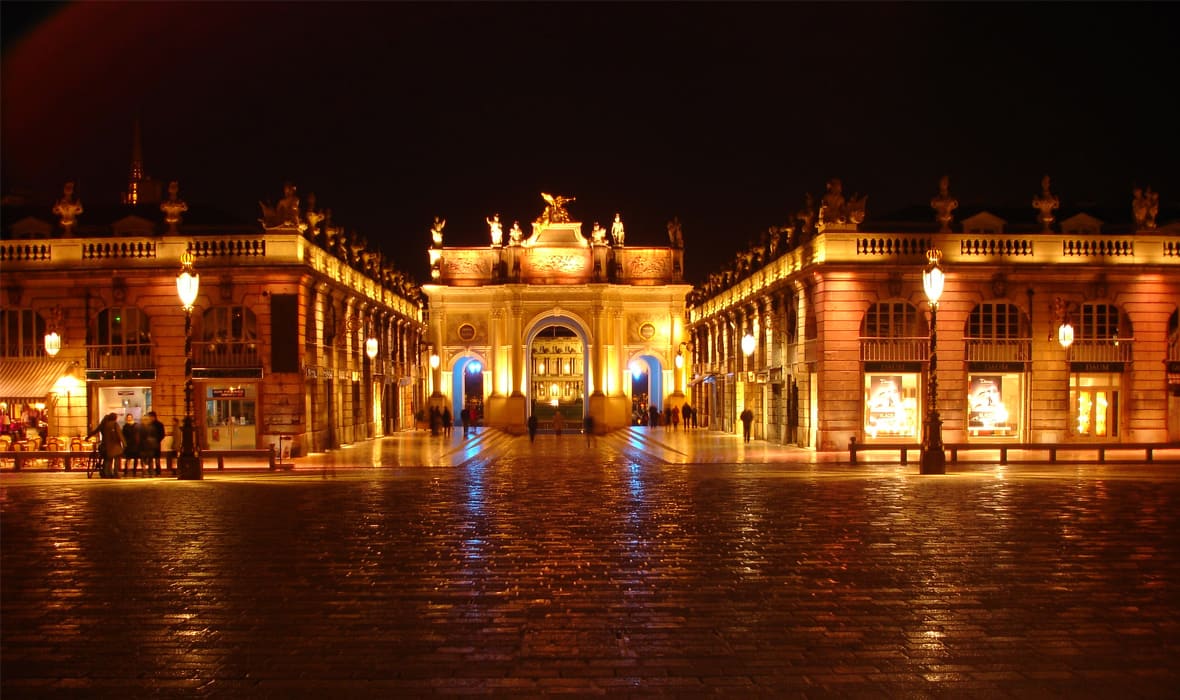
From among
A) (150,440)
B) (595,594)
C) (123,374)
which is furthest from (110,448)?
(595,594)

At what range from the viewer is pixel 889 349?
3466 centimetres

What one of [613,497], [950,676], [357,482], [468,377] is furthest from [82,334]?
→ [468,377]

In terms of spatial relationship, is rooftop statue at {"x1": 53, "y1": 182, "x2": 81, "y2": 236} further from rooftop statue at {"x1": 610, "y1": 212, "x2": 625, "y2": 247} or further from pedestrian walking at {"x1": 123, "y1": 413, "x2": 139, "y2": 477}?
rooftop statue at {"x1": 610, "y1": 212, "x2": 625, "y2": 247}

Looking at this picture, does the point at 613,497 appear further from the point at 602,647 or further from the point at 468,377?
the point at 468,377

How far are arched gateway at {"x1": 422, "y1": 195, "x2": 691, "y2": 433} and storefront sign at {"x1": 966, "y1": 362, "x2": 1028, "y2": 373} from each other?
1105 inches

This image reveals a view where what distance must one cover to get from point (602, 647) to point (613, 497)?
453 inches

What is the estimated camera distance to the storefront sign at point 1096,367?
3525 cm

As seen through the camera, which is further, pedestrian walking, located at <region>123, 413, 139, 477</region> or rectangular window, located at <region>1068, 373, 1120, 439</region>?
rectangular window, located at <region>1068, 373, 1120, 439</region>

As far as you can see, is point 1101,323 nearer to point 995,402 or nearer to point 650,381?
point 995,402

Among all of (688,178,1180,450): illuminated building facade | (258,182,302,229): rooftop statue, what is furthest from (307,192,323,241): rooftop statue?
(688,178,1180,450): illuminated building facade

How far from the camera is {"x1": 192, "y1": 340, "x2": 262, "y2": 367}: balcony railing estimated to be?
3425cm

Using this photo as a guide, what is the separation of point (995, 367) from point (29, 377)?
32.7 meters

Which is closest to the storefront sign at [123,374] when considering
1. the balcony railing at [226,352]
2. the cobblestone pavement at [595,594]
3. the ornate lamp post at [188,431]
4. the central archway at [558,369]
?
the balcony railing at [226,352]

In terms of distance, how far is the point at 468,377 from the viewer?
311 ft
